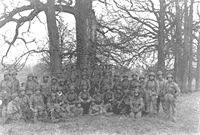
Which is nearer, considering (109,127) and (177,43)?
(109,127)

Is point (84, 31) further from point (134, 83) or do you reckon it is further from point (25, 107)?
point (25, 107)

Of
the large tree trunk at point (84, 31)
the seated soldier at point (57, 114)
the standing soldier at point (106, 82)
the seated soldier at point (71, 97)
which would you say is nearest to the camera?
the seated soldier at point (57, 114)

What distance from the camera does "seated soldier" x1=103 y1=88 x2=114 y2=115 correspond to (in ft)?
42.9

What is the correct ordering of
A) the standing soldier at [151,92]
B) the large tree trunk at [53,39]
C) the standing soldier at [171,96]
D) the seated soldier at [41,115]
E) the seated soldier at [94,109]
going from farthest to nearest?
the large tree trunk at [53,39] < the seated soldier at [94,109] < the standing soldier at [151,92] < the standing soldier at [171,96] < the seated soldier at [41,115]

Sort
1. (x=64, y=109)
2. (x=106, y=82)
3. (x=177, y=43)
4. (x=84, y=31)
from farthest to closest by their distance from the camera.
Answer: (x=177, y=43) < (x=84, y=31) < (x=106, y=82) < (x=64, y=109)

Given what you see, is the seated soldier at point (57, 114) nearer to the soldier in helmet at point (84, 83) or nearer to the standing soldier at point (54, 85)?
the standing soldier at point (54, 85)

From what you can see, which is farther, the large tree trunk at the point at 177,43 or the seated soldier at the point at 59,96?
the large tree trunk at the point at 177,43

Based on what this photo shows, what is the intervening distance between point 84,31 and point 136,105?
4.85 m

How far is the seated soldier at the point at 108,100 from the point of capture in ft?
42.9

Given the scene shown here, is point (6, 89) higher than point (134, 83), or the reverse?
point (134, 83)

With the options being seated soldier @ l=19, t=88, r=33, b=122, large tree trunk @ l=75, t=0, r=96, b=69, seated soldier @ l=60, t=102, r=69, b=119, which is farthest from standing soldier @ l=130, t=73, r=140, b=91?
seated soldier @ l=19, t=88, r=33, b=122

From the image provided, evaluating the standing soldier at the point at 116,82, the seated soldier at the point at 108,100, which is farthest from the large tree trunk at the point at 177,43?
the seated soldier at the point at 108,100

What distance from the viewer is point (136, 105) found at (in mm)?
12414

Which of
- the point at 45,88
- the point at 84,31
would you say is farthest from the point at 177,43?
the point at 45,88
